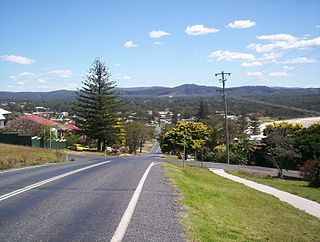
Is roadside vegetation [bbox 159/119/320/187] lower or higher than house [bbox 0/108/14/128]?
lower

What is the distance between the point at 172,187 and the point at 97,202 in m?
4.31

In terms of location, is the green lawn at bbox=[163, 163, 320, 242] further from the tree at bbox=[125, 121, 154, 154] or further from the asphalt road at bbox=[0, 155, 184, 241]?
the tree at bbox=[125, 121, 154, 154]

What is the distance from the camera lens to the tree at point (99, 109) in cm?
6438

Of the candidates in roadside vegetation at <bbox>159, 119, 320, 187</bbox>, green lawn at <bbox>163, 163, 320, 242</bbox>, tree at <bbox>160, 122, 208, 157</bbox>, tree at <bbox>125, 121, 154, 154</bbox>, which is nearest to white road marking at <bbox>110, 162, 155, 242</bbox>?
green lawn at <bbox>163, 163, 320, 242</bbox>

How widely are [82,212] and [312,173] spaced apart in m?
29.1

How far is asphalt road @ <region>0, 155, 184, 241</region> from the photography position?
741cm

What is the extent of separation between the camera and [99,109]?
6494cm

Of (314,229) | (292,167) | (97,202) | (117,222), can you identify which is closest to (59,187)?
(97,202)

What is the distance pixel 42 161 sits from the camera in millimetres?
30047

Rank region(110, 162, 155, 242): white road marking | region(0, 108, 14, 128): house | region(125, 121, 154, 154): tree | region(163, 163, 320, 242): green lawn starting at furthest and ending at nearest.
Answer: region(125, 121, 154, 154): tree, region(0, 108, 14, 128): house, region(163, 163, 320, 242): green lawn, region(110, 162, 155, 242): white road marking

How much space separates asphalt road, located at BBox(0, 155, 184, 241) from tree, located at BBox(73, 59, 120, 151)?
49.9 metres

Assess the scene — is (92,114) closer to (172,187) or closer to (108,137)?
(108,137)

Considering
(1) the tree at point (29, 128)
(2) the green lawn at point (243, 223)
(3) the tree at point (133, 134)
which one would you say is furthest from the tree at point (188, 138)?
Answer: (2) the green lawn at point (243, 223)

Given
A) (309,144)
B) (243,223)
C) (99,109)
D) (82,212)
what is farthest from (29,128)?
(243,223)
